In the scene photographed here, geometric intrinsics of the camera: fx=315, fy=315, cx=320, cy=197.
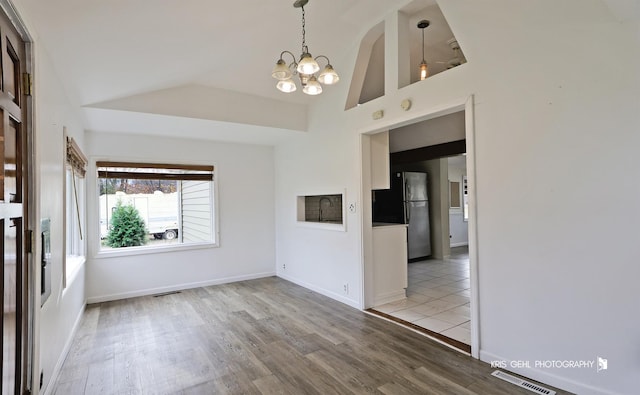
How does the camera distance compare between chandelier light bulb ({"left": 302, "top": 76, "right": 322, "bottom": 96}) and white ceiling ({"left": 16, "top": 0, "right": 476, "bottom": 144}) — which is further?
chandelier light bulb ({"left": 302, "top": 76, "right": 322, "bottom": 96})

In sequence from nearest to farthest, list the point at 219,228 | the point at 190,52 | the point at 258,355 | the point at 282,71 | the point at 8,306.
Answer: the point at 8,306 → the point at 282,71 → the point at 258,355 → the point at 190,52 → the point at 219,228

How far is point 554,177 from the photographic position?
217 cm

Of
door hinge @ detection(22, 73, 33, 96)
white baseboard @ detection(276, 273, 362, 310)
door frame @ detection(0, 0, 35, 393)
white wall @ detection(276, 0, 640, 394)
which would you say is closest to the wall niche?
white baseboard @ detection(276, 273, 362, 310)

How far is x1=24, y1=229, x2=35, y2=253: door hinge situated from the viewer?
1668 mm

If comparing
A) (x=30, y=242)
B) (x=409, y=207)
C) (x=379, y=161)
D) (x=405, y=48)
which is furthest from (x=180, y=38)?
(x=409, y=207)

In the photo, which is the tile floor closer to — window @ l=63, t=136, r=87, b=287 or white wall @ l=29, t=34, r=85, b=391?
white wall @ l=29, t=34, r=85, b=391

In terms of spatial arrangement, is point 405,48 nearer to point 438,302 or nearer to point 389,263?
point 389,263

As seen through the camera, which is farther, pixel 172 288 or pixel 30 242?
pixel 172 288

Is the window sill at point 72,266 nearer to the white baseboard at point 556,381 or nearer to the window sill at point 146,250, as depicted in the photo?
the window sill at point 146,250

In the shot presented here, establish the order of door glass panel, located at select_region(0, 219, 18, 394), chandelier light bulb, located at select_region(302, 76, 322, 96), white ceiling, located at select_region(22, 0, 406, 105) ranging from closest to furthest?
door glass panel, located at select_region(0, 219, 18, 394)
white ceiling, located at select_region(22, 0, 406, 105)
chandelier light bulb, located at select_region(302, 76, 322, 96)

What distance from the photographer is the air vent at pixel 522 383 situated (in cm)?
212

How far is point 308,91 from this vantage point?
2.64m

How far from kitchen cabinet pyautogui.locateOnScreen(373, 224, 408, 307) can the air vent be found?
1.67 m

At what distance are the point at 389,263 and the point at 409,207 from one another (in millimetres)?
2583
